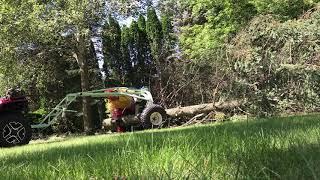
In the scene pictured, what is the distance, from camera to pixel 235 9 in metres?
20.1

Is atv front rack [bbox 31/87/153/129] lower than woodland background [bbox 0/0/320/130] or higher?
lower

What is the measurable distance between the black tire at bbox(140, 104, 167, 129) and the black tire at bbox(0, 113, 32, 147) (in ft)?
13.4

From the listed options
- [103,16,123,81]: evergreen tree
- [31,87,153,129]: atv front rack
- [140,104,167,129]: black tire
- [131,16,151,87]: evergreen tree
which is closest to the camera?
[140,104,167,129]: black tire

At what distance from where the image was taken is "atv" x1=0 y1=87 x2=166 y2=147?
1188 cm

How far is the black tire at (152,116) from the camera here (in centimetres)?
1513

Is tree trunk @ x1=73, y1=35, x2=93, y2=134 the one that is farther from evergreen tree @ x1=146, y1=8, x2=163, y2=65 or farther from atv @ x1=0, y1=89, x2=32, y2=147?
atv @ x1=0, y1=89, x2=32, y2=147

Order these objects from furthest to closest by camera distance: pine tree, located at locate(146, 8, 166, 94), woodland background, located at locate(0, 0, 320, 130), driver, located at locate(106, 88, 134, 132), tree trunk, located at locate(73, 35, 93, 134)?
pine tree, located at locate(146, 8, 166, 94) → tree trunk, located at locate(73, 35, 93, 134) → driver, located at locate(106, 88, 134, 132) → woodland background, located at locate(0, 0, 320, 130)

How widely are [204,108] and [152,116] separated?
1.60 metres

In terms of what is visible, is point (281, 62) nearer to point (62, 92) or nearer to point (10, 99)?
point (10, 99)

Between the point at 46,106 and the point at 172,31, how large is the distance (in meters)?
7.20

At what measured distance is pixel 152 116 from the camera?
15219 mm

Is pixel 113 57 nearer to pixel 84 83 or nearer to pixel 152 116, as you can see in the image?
pixel 84 83

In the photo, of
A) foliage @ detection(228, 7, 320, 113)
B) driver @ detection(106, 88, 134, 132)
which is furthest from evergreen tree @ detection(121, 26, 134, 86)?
foliage @ detection(228, 7, 320, 113)

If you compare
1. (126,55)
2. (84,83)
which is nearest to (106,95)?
(84,83)
